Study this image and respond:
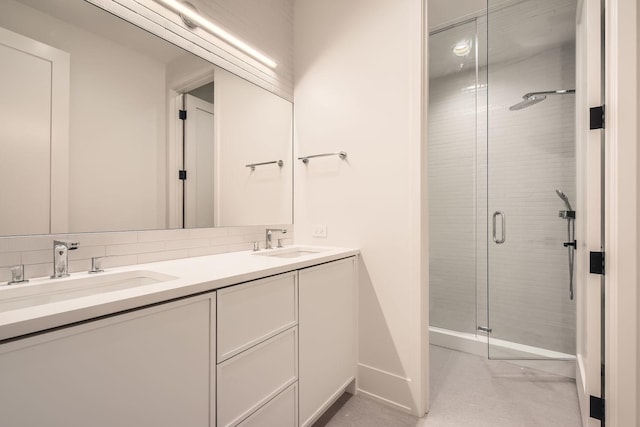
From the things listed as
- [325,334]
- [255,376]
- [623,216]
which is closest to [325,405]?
[325,334]

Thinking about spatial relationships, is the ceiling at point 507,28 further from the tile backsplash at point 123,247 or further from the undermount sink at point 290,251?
the tile backsplash at point 123,247

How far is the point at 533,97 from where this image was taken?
2207 millimetres

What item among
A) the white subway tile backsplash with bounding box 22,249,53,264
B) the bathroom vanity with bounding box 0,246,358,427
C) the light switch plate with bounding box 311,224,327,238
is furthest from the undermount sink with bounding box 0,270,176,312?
the light switch plate with bounding box 311,224,327,238

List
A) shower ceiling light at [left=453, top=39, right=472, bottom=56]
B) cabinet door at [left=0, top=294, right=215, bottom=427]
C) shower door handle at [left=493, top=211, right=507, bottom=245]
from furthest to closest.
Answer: shower ceiling light at [left=453, top=39, right=472, bottom=56], shower door handle at [left=493, top=211, right=507, bottom=245], cabinet door at [left=0, top=294, right=215, bottom=427]

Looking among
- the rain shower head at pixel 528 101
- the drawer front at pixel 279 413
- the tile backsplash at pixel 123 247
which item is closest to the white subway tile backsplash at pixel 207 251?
the tile backsplash at pixel 123 247

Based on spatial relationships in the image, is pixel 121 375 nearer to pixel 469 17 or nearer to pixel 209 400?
pixel 209 400

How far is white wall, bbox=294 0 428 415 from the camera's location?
1.68 m

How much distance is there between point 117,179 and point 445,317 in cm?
271

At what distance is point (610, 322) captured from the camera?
1.20 meters

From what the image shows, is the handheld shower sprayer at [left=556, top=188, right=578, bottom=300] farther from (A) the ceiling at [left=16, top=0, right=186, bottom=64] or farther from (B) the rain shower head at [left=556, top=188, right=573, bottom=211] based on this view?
(A) the ceiling at [left=16, top=0, right=186, bottom=64]

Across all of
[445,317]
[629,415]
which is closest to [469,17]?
[445,317]

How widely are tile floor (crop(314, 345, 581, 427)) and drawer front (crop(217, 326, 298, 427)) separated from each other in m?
0.58

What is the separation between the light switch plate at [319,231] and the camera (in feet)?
6.76

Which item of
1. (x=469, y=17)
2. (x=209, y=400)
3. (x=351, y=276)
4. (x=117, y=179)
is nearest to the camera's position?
(x=209, y=400)
